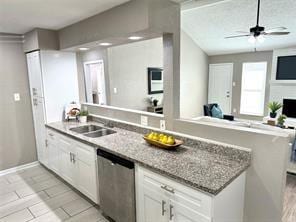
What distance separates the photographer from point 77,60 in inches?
142

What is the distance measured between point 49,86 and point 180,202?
110 inches

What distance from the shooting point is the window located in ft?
22.4

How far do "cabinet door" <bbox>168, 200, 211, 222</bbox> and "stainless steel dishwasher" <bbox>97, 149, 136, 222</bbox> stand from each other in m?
0.45

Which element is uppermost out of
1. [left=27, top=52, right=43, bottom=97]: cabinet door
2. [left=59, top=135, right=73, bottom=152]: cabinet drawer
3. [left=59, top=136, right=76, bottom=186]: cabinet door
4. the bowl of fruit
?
[left=27, top=52, right=43, bottom=97]: cabinet door

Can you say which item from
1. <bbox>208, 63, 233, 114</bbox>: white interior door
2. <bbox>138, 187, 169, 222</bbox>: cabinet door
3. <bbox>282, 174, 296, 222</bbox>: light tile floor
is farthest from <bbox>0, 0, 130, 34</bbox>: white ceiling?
<bbox>208, 63, 233, 114</bbox>: white interior door

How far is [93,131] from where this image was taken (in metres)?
2.98

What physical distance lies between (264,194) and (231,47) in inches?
235

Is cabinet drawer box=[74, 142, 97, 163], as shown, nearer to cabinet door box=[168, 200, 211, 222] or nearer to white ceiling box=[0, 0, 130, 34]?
cabinet door box=[168, 200, 211, 222]

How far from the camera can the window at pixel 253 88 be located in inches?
269

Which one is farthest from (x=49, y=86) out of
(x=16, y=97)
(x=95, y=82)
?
(x=95, y=82)

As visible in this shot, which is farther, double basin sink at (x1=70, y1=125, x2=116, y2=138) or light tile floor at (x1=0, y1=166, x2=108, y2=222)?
double basin sink at (x1=70, y1=125, x2=116, y2=138)

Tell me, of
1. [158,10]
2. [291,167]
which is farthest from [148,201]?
[291,167]

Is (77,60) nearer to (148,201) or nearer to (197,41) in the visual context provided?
(148,201)

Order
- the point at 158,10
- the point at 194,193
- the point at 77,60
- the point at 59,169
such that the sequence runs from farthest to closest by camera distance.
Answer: the point at 77,60 → the point at 59,169 → the point at 158,10 → the point at 194,193
